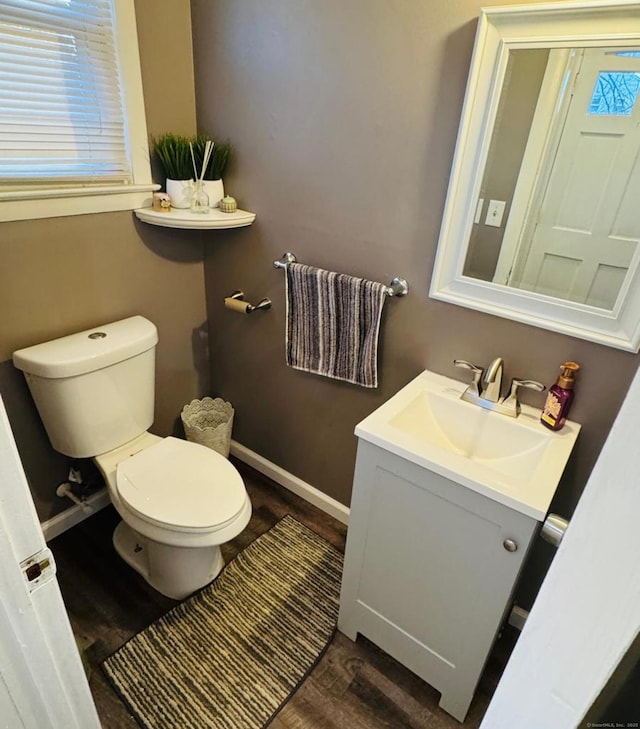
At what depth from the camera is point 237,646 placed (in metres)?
1.46

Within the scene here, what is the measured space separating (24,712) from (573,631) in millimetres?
743

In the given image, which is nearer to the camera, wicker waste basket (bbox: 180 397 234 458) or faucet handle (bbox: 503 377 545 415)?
faucet handle (bbox: 503 377 545 415)

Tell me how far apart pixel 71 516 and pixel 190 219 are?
4.19 ft

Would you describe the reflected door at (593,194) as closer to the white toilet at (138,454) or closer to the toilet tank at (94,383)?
the white toilet at (138,454)

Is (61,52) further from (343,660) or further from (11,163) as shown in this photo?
(343,660)

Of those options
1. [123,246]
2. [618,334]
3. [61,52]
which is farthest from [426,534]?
[61,52]

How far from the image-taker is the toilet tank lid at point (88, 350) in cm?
140

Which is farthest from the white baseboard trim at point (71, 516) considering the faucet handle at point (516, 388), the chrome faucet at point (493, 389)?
the faucet handle at point (516, 388)

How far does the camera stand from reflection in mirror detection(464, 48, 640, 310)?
1.02 metres

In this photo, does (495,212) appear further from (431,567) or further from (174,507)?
(174,507)

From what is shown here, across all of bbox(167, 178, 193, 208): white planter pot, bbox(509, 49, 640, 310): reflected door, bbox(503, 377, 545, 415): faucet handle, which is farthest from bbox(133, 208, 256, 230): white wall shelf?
bbox(503, 377, 545, 415): faucet handle

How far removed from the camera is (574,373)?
1.19 meters

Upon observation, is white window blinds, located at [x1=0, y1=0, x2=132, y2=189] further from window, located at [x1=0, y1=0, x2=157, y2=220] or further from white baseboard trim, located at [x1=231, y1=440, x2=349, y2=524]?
white baseboard trim, located at [x1=231, y1=440, x2=349, y2=524]

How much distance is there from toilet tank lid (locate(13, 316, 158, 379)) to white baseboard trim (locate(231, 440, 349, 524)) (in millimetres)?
815
